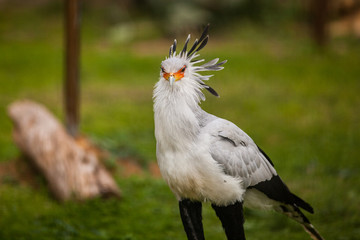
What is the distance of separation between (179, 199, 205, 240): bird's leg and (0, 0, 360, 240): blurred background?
1.34m

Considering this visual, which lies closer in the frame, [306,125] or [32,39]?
[306,125]

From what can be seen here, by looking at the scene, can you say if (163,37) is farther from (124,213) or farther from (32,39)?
(124,213)

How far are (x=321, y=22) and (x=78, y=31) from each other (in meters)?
8.12

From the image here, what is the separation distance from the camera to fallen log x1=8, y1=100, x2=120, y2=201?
552 centimetres

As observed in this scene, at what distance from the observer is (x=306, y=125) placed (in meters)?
8.31

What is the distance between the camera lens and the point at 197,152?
308cm

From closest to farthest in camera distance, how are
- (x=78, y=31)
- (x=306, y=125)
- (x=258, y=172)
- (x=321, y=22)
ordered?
Result: (x=258, y=172) → (x=78, y=31) → (x=306, y=125) → (x=321, y=22)

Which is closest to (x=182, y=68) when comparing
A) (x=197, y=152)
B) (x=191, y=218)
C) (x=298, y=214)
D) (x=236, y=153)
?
(x=197, y=152)

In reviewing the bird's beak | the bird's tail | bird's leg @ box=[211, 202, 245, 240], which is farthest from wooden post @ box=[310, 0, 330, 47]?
the bird's beak

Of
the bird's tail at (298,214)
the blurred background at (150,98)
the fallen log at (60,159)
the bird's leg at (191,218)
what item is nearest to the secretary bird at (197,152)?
the bird's leg at (191,218)

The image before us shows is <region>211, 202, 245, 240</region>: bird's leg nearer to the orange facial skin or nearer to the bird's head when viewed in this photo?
the bird's head

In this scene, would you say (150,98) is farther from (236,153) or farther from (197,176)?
(197,176)

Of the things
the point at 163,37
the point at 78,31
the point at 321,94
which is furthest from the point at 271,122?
the point at 163,37

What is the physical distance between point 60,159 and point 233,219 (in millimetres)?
3183
